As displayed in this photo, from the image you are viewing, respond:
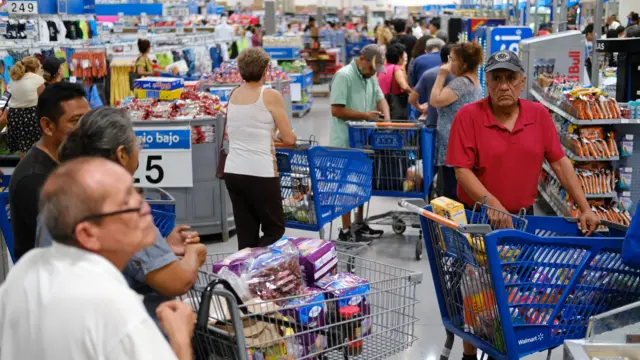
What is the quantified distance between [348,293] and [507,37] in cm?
714

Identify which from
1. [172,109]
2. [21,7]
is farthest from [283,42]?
[172,109]

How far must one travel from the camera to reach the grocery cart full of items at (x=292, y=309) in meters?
2.61

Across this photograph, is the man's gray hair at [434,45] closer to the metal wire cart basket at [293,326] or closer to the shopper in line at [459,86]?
the shopper in line at [459,86]

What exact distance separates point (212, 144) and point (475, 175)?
11.7 ft

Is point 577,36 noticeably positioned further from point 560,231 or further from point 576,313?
point 576,313

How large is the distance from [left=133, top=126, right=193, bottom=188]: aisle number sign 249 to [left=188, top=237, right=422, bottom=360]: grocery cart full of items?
148 inches

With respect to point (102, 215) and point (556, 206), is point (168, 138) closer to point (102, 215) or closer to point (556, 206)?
point (556, 206)

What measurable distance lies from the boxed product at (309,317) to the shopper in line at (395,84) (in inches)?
271

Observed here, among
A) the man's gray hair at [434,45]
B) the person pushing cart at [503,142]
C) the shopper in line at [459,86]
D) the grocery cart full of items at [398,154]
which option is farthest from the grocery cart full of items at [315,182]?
the man's gray hair at [434,45]

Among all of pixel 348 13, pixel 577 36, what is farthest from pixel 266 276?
pixel 348 13

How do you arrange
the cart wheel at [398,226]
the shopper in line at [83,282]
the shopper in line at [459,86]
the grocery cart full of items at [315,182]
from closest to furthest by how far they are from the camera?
the shopper in line at [83,282]
the grocery cart full of items at [315,182]
the shopper in line at [459,86]
the cart wheel at [398,226]

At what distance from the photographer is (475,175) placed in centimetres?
397

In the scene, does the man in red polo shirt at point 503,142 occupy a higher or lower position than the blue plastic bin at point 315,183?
higher

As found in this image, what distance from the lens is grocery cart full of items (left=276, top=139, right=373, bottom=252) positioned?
566 cm
